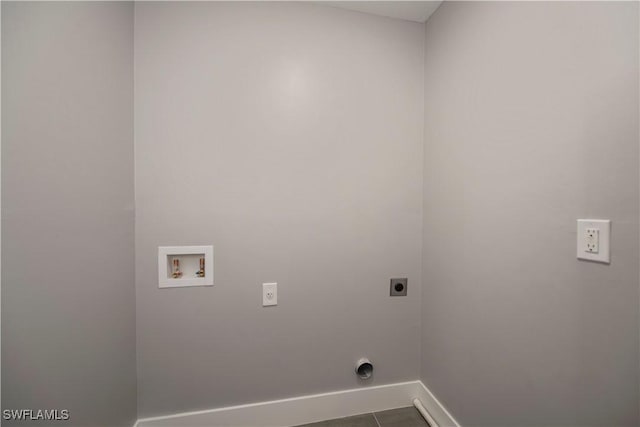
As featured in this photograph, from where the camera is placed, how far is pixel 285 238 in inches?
50.8

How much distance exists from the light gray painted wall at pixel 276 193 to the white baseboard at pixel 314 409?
5cm

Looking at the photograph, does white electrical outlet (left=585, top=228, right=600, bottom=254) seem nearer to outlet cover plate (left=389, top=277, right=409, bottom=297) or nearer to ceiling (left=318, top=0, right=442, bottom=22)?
outlet cover plate (left=389, top=277, right=409, bottom=297)

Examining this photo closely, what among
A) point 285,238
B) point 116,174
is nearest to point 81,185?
point 116,174

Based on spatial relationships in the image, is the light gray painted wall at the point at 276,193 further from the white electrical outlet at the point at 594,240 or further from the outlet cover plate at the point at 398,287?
the white electrical outlet at the point at 594,240

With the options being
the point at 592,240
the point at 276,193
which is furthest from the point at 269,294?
the point at 592,240

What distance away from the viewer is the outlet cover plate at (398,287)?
141 cm

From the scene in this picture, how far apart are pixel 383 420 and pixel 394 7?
221 cm

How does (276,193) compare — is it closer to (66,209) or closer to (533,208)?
(66,209)

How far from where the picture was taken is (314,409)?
1.33m

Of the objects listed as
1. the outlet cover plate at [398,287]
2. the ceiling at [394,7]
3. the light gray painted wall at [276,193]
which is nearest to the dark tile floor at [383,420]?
the light gray painted wall at [276,193]

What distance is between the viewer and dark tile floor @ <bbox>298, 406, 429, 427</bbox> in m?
1.30

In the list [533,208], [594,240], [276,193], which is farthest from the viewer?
[276,193]

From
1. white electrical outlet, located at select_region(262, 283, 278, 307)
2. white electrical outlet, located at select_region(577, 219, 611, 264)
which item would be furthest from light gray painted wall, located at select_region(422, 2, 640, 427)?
white electrical outlet, located at select_region(262, 283, 278, 307)

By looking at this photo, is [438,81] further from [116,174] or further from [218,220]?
[116,174]
